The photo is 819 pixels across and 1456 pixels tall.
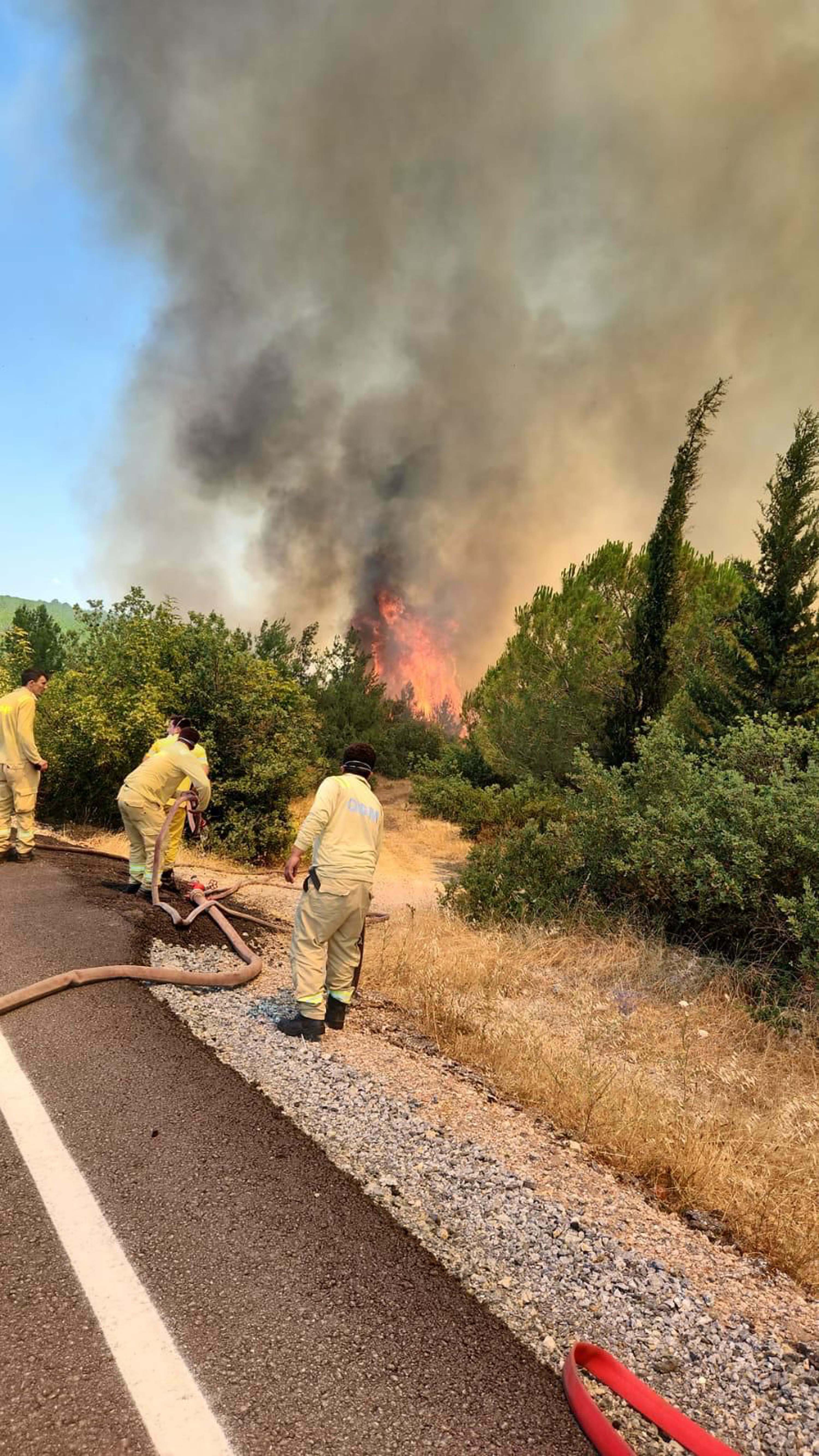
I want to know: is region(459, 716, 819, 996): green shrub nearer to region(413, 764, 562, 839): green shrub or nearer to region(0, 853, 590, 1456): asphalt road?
region(413, 764, 562, 839): green shrub

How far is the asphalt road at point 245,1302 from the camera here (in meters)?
1.94

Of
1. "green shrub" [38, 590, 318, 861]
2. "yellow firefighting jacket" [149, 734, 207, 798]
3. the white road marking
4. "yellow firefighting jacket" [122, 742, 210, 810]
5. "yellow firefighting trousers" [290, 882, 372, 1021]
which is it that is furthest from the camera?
"green shrub" [38, 590, 318, 861]

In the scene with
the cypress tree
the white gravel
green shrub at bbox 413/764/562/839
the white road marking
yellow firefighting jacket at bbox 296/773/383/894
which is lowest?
the white road marking

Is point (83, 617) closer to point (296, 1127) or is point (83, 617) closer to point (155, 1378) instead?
point (296, 1127)

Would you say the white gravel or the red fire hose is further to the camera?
the white gravel

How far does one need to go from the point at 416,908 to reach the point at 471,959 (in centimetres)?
418

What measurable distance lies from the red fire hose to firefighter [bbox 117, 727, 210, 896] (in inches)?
256

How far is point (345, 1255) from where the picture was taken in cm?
264

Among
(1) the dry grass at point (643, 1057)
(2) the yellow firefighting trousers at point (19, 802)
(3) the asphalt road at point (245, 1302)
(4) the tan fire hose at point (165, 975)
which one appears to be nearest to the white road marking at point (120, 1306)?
(3) the asphalt road at point (245, 1302)

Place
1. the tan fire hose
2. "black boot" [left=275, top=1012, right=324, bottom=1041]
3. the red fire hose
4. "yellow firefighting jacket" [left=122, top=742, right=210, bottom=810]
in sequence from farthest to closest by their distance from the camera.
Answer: "yellow firefighting jacket" [left=122, top=742, right=210, bottom=810] < "black boot" [left=275, top=1012, right=324, bottom=1041] < the tan fire hose < the red fire hose

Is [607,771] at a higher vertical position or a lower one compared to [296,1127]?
higher

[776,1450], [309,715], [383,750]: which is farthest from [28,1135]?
[383,750]

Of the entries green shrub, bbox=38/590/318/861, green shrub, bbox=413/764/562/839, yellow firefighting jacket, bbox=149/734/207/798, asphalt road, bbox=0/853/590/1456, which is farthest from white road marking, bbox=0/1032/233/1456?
green shrub, bbox=413/764/562/839

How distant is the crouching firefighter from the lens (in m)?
5.01
